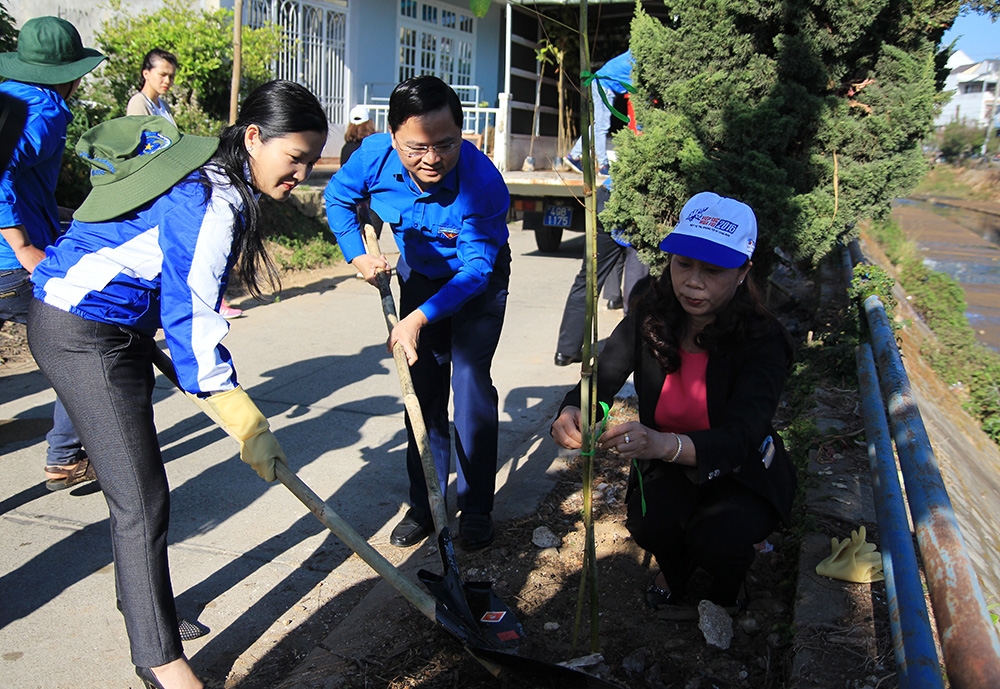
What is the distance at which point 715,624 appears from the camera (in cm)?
264

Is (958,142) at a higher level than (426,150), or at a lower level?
higher

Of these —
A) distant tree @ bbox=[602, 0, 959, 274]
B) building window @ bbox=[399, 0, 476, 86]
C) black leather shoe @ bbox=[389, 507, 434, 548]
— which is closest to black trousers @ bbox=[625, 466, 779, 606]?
black leather shoe @ bbox=[389, 507, 434, 548]

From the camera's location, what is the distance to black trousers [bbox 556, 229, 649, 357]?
590 centimetres

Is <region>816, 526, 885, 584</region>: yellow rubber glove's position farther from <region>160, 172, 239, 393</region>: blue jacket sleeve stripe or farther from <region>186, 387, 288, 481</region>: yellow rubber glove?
<region>160, 172, 239, 393</region>: blue jacket sleeve stripe

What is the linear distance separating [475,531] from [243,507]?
119 cm

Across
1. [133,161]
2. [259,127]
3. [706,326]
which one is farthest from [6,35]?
[706,326]

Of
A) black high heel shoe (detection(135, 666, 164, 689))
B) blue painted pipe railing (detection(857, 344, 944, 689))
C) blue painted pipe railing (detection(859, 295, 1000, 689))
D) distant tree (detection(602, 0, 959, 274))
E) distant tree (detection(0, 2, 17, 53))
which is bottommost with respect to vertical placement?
black high heel shoe (detection(135, 666, 164, 689))

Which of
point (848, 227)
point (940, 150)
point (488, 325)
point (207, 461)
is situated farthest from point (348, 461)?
point (940, 150)

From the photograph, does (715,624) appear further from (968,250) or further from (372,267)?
(968,250)

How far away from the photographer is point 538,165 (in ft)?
43.9

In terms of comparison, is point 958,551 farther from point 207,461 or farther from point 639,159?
point 207,461

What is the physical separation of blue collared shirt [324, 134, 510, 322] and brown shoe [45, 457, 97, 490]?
171cm

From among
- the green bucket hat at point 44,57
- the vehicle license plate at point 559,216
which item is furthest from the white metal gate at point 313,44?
the green bucket hat at point 44,57

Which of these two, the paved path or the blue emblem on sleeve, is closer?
the blue emblem on sleeve
